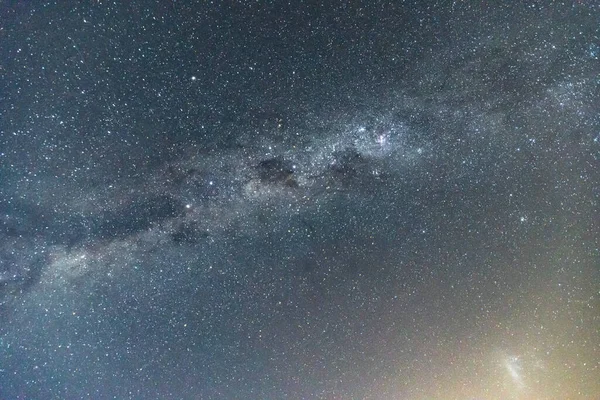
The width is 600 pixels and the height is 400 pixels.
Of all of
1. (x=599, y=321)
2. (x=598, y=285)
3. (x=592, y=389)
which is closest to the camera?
(x=598, y=285)

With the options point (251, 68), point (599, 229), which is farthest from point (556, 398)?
point (251, 68)

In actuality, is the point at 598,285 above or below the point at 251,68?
below

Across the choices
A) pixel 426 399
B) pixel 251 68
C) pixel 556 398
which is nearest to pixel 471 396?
pixel 426 399

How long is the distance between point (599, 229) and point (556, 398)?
3949mm

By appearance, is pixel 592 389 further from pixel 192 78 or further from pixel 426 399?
pixel 192 78

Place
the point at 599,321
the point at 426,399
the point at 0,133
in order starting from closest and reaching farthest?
1. the point at 0,133
2. the point at 599,321
3. the point at 426,399

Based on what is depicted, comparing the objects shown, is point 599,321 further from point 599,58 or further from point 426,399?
point 599,58

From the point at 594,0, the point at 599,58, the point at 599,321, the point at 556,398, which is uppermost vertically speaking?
the point at 594,0

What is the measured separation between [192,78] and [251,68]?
0.57m

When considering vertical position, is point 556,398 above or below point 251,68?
below

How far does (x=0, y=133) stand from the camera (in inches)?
136

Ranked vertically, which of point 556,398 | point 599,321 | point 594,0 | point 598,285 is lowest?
point 556,398

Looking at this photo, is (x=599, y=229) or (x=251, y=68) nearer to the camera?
(x=251, y=68)

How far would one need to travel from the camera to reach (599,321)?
5473 mm
